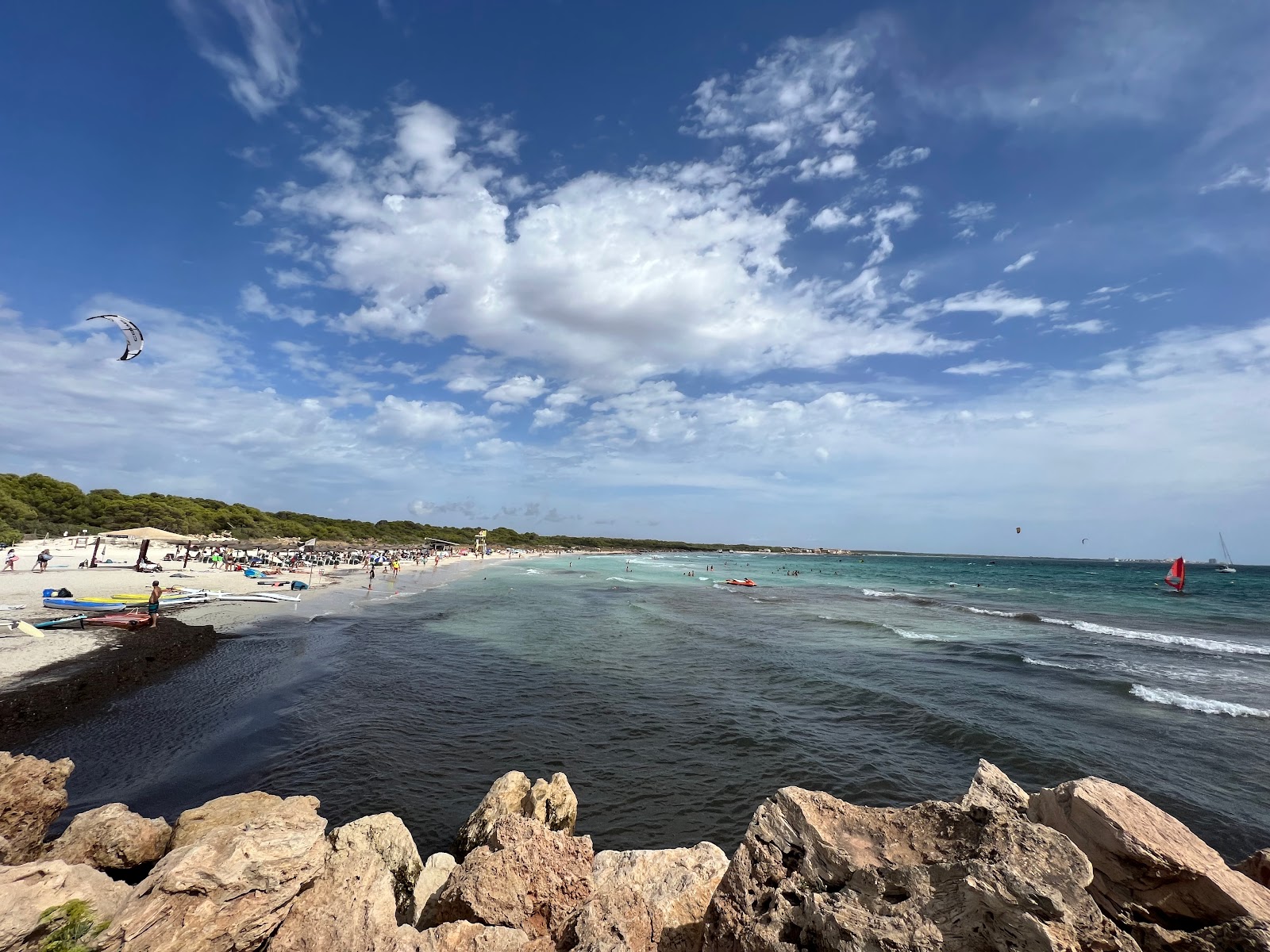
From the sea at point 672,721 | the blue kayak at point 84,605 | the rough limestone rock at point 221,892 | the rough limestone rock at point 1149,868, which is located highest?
the rough limestone rock at point 1149,868

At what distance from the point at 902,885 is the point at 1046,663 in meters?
23.1

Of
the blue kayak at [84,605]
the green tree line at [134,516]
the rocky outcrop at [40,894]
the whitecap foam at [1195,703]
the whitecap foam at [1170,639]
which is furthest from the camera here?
the green tree line at [134,516]

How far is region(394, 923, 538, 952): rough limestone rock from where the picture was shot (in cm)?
390

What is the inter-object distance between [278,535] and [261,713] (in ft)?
279

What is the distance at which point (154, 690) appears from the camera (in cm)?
1456

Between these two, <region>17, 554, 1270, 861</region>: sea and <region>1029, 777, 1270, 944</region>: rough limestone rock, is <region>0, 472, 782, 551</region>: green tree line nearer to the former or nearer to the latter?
<region>17, 554, 1270, 861</region>: sea

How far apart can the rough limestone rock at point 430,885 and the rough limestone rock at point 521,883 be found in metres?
0.35

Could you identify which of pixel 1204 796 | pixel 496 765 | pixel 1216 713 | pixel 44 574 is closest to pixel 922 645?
pixel 1216 713

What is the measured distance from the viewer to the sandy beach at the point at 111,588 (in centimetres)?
1659

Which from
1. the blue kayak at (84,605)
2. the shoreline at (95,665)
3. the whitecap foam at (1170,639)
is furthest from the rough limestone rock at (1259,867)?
the blue kayak at (84,605)

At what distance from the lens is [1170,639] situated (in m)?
27.7

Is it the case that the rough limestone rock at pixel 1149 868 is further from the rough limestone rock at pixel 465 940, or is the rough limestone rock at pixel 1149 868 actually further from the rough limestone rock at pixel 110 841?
the rough limestone rock at pixel 110 841

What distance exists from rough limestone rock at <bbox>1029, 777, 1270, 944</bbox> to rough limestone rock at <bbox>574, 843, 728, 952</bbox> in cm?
282

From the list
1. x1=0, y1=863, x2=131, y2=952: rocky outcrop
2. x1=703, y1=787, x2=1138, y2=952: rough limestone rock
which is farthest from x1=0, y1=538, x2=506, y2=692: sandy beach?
x1=703, y1=787, x2=1138, y2=952: rough limestone rock
